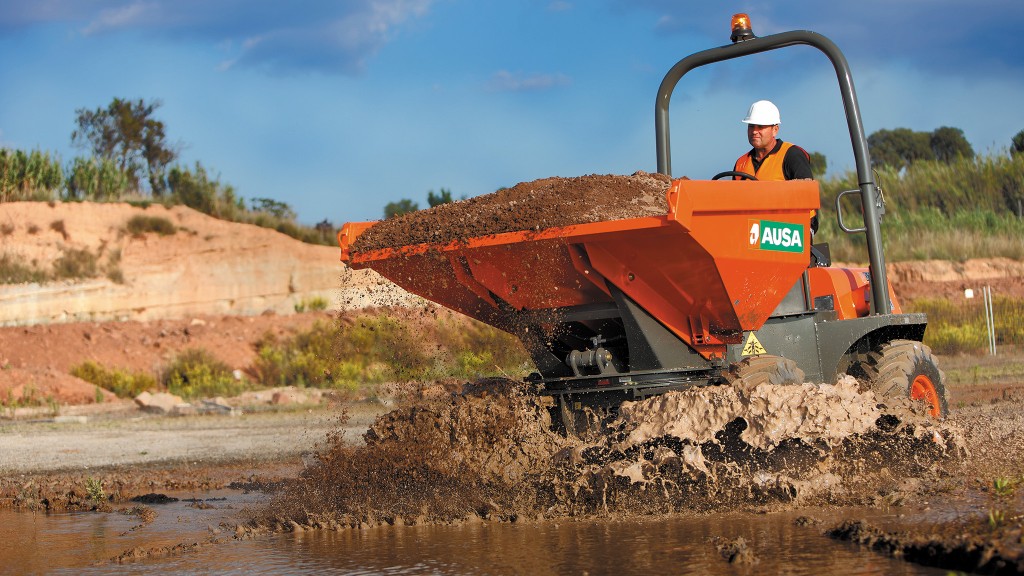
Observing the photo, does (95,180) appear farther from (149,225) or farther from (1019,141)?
(1019,141)

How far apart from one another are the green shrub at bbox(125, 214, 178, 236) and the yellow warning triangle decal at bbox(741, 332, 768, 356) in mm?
22199

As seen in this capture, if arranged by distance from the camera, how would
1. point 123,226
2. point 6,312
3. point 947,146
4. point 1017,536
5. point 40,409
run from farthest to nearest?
point 947,146 < point 123,226 < point 6,312 < point 40,409 < point 1017,536

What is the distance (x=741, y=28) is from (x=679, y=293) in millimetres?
2378

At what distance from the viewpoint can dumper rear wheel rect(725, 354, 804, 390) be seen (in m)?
5.75

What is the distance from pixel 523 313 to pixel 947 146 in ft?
190

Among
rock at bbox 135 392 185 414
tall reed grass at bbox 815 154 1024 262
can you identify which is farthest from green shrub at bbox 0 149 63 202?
tall reed grass at bbox 815 154 1024 262

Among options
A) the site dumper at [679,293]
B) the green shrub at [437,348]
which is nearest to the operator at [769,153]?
the site dumper at [679,293]

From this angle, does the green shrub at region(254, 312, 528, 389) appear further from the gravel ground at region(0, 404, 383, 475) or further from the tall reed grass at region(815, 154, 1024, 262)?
the tall reed grass at region(815, 154, 1024, 262)

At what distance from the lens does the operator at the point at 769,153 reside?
22.3 feet

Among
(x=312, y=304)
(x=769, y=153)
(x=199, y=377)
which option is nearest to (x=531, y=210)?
(x=769, y=153)

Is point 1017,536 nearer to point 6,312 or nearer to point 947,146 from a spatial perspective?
point 6,312

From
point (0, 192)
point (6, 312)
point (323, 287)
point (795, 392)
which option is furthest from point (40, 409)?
point (795, 392)

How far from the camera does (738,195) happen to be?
218 inches

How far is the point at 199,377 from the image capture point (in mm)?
19734
